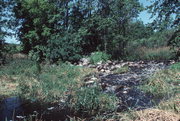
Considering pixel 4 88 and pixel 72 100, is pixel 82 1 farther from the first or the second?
pixel 72 100

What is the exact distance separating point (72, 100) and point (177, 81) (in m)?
3.10

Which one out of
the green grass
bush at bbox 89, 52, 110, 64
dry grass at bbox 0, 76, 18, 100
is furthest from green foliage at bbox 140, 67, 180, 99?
bush at bbox 89, 52, 110, 64

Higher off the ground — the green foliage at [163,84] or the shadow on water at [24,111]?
the green foliage at [163,84]

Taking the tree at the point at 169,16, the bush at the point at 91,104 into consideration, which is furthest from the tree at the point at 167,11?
the bush at the point at 91,104

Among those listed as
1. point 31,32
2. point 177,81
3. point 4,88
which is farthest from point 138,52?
point 4,88

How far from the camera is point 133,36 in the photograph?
17766mm

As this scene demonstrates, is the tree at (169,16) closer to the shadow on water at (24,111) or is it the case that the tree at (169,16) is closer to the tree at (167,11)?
the tree at (167,11)

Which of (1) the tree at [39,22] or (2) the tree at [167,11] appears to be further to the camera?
(1) the tree at [39,22]

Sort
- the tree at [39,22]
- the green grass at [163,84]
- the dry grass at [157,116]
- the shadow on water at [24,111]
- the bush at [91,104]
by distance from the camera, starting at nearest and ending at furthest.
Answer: the dry grass at [157,116] < the shadow on water at [24,111] < the bush at [91,104] < the green grass at [163,84] < the tree at [39,22]

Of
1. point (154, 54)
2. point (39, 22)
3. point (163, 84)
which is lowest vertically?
point (163, 84)

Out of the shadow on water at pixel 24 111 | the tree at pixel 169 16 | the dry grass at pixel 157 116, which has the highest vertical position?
the tree at pixel 169 16

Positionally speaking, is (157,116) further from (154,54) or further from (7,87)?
(154,54)

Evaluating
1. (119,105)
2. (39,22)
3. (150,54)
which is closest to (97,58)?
(150,54)

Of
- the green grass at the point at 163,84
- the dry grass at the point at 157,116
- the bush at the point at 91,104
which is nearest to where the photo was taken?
the dry grass at the point at 157,116
